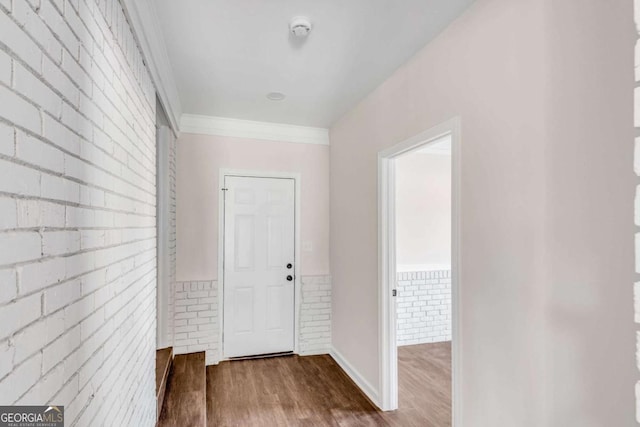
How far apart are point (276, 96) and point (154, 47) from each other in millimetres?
1162

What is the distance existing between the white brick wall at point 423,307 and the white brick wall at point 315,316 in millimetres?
882

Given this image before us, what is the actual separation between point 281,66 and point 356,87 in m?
0.67

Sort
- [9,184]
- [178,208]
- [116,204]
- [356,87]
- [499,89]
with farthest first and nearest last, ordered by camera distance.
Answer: [178,208] < [356,87] < [499,89] < [116,204] < [9,184]

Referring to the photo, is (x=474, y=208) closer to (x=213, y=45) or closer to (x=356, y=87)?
(x=356, y=87)

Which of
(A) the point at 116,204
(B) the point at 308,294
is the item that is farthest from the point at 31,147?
(B) the point at 308,294

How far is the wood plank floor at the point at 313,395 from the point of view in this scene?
2500 millimetres

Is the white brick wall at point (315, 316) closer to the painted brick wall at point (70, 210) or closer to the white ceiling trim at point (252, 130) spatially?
the white ceiling trim at point (252, 130)

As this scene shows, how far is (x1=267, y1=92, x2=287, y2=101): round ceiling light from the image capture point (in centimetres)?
288

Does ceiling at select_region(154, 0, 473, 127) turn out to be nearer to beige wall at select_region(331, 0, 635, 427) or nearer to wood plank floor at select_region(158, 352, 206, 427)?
beige wall at select_region(331, 0, 635, 427)

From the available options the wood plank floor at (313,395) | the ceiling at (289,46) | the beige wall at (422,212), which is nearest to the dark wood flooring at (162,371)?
the wood plank floor at (313,395)

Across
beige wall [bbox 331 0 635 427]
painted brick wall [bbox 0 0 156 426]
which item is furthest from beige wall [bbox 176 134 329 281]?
beige wall [bbox 331 0 635 427]

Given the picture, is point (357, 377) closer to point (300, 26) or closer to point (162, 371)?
point (162, 371)

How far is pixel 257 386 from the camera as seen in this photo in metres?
3.01

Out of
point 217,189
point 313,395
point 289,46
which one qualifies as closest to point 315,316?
point 313,395
